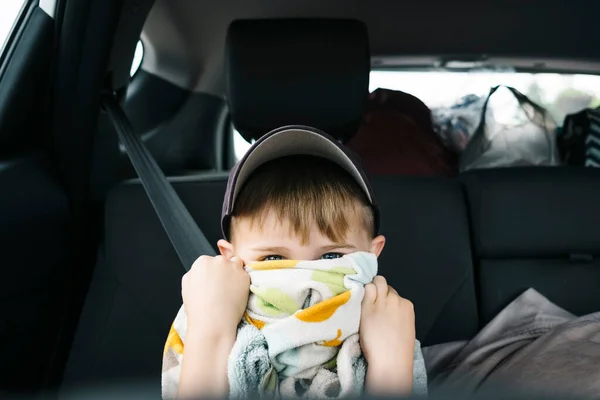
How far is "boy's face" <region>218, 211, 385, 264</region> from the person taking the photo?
114cm

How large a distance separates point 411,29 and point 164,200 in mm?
1319

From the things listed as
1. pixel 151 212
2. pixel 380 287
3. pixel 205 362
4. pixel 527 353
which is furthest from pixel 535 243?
pixel 205 362

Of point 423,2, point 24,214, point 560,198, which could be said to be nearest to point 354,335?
point 24,214

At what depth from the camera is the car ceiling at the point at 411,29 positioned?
2477 mm

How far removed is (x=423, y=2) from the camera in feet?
8.23

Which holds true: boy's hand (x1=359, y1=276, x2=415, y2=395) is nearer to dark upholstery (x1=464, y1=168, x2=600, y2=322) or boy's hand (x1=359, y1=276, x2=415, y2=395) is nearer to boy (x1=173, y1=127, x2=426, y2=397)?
boy (x1=173, y1=127, x2=426, y2=397)

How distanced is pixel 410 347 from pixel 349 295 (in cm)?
15

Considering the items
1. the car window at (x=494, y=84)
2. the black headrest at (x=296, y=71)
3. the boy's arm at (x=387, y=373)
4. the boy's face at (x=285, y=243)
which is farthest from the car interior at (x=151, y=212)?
the car window at (x=494, y=84)

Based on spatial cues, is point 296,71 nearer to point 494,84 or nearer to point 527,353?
point 527,353

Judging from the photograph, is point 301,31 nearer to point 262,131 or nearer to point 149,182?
point 262,131

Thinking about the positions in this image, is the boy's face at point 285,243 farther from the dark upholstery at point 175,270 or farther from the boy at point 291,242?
the dark upholstery at point 175,270

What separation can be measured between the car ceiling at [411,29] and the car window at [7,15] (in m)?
0.84

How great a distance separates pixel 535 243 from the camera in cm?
177

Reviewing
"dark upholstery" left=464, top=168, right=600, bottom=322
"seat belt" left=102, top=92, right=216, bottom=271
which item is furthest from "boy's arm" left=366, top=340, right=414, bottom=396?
"dark upholstery" left=464, top=168, right=600, bottom=322
